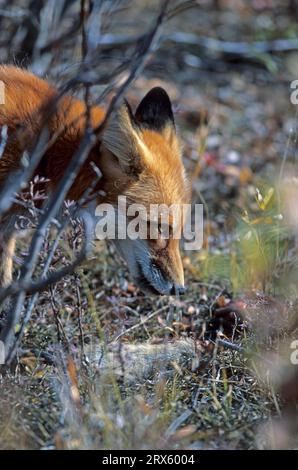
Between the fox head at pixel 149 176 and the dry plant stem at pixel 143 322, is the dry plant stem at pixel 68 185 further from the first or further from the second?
the dry plant stem at pixel 143 322

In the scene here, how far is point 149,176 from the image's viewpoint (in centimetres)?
443

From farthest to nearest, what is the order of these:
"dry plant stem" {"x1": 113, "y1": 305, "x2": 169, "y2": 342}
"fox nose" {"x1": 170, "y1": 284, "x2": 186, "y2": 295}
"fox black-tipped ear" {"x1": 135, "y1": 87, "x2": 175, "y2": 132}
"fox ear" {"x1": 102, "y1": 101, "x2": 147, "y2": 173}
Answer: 1. "fox black-tipped ear" {"x1": 135, "y1": 87, "x2": 175, "y2": 132}
2. "fox nose" {"x1": 170, "y1": 284, "x2": 186, "y2": 295}
3. "dry plant stem" {"x1": 113, "y1": 305, "x2": 169, "y2": 342}
4. "fox ear" {"x1": 102, "y1": 101, "x2": 147, "y2": 173}

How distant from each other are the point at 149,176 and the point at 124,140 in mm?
305

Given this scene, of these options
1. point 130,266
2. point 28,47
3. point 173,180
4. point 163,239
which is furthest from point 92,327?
point 28,47

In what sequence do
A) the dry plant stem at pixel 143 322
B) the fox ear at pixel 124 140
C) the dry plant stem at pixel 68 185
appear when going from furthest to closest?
the dry plant stem at pixel 143 322 → the fox ear at pixel 124 140 → the dry plant stem at pixel 68 185

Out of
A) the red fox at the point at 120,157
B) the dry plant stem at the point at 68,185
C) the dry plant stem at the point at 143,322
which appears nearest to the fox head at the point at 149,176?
the red fox at the point at 120,157

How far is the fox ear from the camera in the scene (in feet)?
13.7

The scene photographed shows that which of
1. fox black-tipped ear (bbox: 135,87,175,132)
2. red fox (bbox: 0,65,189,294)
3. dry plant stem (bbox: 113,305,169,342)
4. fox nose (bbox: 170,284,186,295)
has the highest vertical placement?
fox black-tipped ear (bbox: 135,87,175,132)

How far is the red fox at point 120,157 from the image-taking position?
423 centimetres

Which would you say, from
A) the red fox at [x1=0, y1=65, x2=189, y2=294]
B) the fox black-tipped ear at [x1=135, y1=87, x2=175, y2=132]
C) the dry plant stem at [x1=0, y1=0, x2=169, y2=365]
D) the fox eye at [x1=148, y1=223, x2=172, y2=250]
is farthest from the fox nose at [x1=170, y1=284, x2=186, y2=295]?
the dry plant stem at [x1=0, y1=0, x2=169, y2=365]

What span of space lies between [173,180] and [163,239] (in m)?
0.38

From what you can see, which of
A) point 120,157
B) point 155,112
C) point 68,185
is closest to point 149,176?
point 120,157

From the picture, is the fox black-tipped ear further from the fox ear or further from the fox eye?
the fox eye
